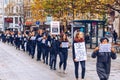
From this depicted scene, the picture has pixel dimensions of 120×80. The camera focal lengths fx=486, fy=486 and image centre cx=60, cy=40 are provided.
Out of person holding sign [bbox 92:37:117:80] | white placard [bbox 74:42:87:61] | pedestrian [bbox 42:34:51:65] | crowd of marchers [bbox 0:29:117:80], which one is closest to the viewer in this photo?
person holding sign [bbox 92:37:117:80]

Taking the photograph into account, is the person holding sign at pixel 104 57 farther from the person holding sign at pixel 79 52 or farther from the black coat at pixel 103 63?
the person holding sign at pixel 79 52

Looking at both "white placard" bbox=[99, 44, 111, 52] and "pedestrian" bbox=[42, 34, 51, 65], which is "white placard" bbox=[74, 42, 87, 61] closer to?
"white placard" bbox=[99, 44, 111, 52]

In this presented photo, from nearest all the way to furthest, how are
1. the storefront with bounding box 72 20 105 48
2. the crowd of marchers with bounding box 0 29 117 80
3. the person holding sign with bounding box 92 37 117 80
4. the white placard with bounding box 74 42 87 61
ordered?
the person holding sign with bounding box 92 37 117 80 < the crowd of marchers with bounding box 0 29 117 80 < the white placard with bounding box 74 42 87 61 < the storefront with bounding box 72 20 105 48

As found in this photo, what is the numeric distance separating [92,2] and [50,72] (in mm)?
17577

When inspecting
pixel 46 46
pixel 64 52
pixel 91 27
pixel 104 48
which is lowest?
pixel 91 27

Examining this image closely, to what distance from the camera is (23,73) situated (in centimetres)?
1997

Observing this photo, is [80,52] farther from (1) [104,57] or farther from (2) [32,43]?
(2) [32,43]

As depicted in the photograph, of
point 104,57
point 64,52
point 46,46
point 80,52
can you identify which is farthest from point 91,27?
point 104,57

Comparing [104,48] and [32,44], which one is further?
[32,44]

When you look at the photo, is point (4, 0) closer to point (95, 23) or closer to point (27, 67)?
point (95, 23)

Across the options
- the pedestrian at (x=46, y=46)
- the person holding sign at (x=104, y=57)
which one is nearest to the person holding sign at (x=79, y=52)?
the person holding sign at (x=104, y=57)

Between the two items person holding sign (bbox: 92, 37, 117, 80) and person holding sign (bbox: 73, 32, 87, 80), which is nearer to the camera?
person holding sign (bbox: 92, 37, 117, 80)

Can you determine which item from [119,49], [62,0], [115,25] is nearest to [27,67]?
[119,49]

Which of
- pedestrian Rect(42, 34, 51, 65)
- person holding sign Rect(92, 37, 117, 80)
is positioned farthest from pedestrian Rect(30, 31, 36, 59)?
person holding sign Rect(92, 37, 117, 80)
